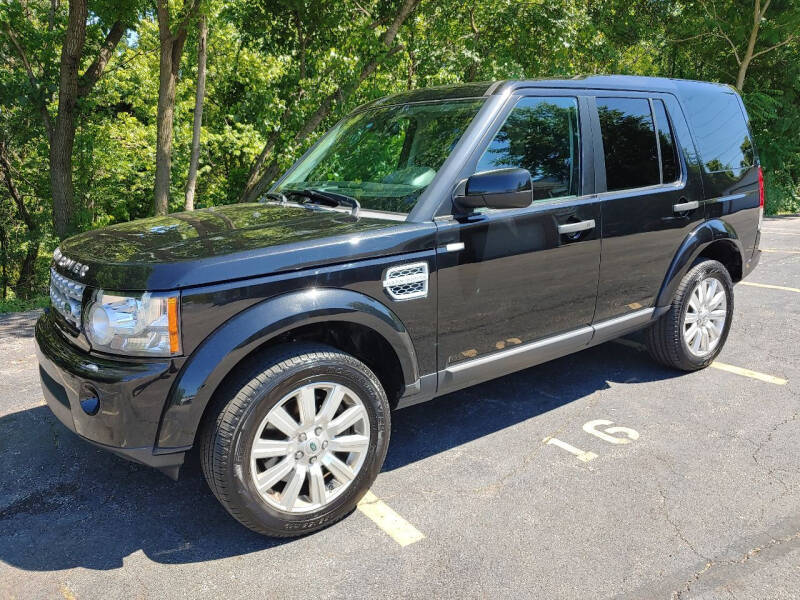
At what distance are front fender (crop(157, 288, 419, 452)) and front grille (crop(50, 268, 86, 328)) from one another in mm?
583

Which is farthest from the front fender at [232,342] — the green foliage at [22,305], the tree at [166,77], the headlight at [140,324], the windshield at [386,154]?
the tree at [166,77]

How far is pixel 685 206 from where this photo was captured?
4.24 metres

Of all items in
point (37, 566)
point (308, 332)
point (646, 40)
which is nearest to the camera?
point (37, 566)

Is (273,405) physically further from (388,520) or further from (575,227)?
(575,227)

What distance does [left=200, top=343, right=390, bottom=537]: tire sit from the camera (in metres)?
2.59

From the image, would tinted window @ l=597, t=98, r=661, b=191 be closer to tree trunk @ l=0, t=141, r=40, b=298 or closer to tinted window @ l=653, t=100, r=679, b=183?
tinted window @ l=653, t=100, r=679, b=183

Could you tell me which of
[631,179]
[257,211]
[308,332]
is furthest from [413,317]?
[631,179]

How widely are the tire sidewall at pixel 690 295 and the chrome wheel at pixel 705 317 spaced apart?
0.8 inches

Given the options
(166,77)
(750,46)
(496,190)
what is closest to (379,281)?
(496,190)

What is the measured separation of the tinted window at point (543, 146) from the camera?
3.41 m

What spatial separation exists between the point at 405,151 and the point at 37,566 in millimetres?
2568

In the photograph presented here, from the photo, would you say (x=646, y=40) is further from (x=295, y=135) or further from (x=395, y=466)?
(x=395, y=466)

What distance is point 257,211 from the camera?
3.53 meters

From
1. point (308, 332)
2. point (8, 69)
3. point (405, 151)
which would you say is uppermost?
point (8, 69)
